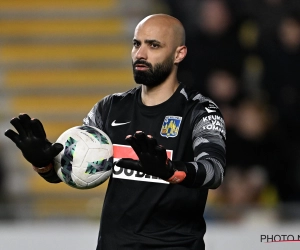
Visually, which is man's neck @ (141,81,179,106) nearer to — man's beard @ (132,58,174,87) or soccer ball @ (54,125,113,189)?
man's beard @ (132,58,174,87)

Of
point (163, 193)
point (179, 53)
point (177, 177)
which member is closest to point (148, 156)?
point (177, 177)

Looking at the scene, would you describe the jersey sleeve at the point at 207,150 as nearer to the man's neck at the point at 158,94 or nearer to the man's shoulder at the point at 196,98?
the man's shoulder at the point at 196,98

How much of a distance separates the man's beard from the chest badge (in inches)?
8.6

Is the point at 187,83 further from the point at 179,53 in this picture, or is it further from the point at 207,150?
the point at 207,150

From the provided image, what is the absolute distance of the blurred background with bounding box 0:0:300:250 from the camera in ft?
18.3

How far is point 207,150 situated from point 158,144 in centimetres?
25

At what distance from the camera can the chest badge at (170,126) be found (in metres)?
3.60

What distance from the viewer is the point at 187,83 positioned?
6574 mm

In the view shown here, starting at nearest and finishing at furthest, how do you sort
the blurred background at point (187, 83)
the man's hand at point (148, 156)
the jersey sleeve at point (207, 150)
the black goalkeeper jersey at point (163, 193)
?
the man's hand at point (148, 156), the jersey sleeve at point (207, 150), the black goalkeeper jersey at point (163, 193), the blurred background at point (187, 83)

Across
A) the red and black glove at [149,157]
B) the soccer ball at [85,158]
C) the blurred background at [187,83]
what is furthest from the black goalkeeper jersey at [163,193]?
the blurred background at [187,83]

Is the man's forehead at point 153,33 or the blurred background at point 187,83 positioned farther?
the blurred background at point 187,83

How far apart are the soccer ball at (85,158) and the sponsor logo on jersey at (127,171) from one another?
62 mm

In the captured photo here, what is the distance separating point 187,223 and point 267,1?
431cm

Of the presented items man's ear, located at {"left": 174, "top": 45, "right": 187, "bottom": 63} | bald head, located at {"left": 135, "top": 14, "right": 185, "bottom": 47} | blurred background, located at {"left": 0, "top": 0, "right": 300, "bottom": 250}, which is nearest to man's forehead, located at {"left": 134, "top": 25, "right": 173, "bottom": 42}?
bald head, located at {"left": 135, "top": 14, "right": 185, "bottom": 47}
